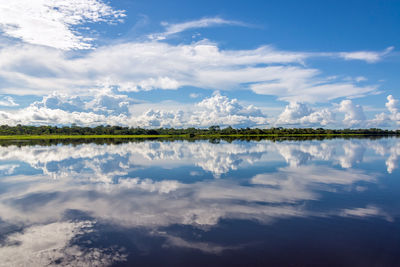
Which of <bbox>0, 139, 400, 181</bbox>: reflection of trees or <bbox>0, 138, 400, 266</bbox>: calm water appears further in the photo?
<bbox>0, 139, 400, 181</bbox>: reflection of trees

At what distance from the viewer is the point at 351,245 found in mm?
8844

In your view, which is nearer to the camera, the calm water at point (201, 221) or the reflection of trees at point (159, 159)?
the calm water at point (201, 221)

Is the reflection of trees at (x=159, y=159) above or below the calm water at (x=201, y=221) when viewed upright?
above

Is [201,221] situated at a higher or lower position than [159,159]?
lower

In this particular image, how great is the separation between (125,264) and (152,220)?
145 inches

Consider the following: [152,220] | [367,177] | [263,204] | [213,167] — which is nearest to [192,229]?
[152,220]

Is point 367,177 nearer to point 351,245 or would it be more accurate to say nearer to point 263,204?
point 263,204

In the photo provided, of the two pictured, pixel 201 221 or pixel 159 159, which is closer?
pixel 201 221

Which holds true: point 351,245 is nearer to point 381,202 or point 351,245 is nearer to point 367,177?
point 381,202

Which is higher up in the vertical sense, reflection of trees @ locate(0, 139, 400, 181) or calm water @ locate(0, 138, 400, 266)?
reflection of trees @ locate(0, 139, 400, 181)

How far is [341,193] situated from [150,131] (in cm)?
18712

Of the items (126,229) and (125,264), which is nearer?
(125,264)

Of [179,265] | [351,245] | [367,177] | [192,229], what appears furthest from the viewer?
[367,177]

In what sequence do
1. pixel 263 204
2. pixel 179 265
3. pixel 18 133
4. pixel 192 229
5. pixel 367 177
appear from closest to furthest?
pixel 179 265
pixel 192 229
pixel 263 204
pixel 367 177
pixel 18 133
